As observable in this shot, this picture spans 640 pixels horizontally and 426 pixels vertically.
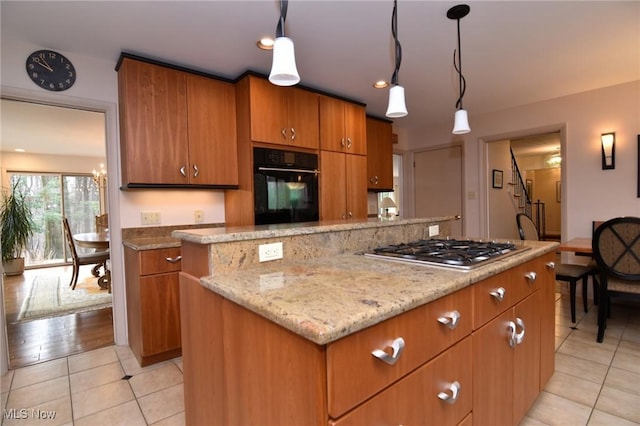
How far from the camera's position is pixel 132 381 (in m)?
2.12

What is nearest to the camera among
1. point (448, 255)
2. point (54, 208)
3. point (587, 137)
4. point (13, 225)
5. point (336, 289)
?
point (336, 289)

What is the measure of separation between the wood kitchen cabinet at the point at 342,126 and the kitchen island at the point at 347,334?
186 cm

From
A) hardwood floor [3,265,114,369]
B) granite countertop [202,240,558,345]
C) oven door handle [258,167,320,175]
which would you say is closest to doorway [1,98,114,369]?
hardwood floor [3,265,114,369]

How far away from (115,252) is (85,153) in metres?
5.27

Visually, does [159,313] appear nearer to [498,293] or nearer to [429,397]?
[429,397]

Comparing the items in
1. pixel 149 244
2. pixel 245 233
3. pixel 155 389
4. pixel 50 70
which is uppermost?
pixel 50 70

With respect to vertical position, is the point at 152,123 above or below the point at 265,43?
below

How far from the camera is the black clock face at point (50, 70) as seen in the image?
229cm

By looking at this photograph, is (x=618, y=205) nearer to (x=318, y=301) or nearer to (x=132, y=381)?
(x=318, y=301)

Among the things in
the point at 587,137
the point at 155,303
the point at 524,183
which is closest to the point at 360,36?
the point at 155,303

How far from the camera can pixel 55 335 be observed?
9.48ft

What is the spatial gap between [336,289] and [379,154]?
11.7 ft

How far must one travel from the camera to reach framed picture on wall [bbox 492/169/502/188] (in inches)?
199

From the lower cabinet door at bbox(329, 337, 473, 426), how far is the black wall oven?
206 cm
